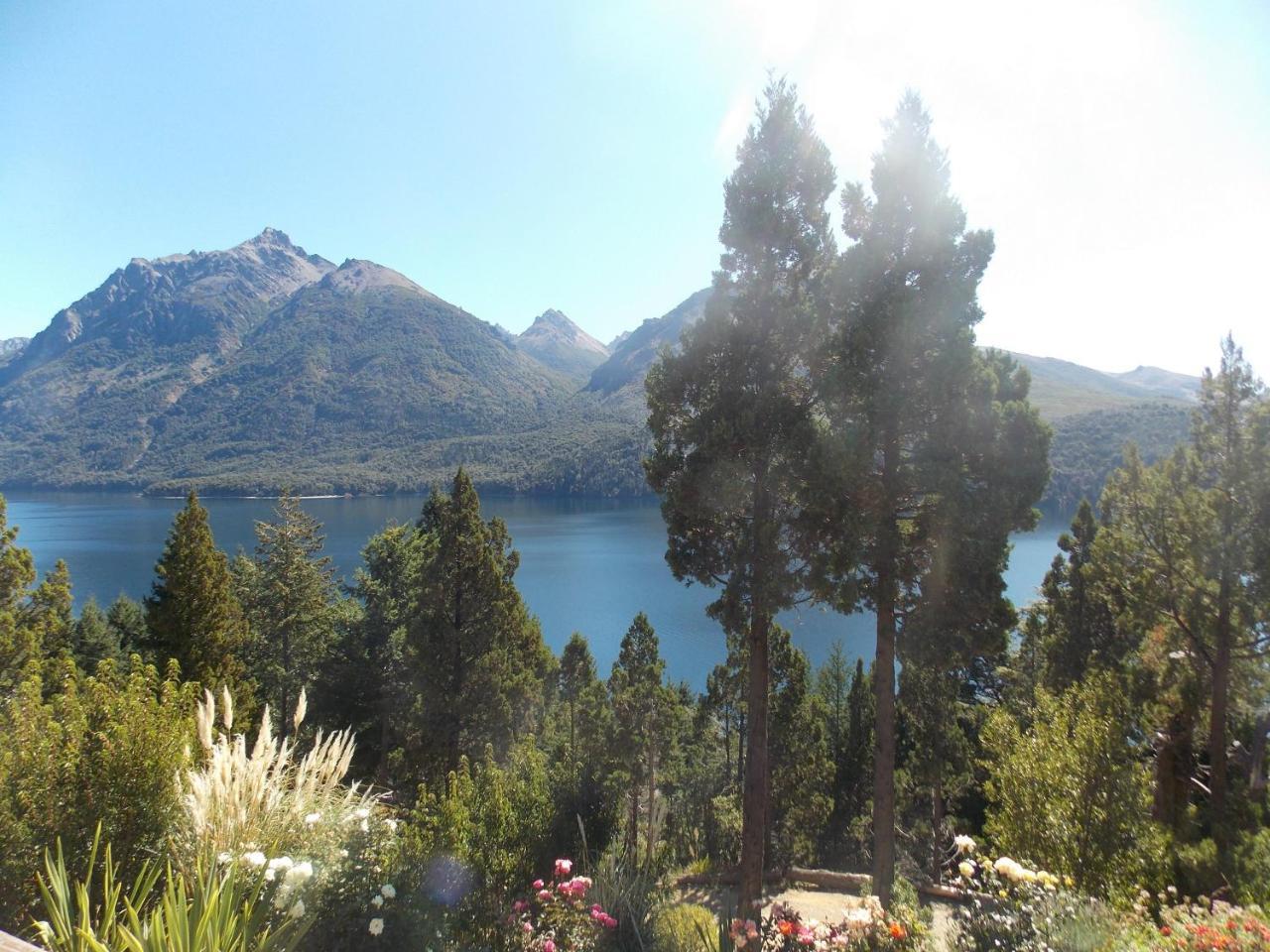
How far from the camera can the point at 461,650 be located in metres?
12.3

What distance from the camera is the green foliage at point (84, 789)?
12.5 feet

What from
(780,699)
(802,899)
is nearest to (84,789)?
(802,899)

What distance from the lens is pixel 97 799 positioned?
3.95 m

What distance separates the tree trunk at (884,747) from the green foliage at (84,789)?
679 centimetres

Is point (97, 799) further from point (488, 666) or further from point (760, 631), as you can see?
point (488, 666)

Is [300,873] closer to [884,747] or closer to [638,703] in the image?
[884,747]

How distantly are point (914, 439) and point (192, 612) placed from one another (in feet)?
40.4

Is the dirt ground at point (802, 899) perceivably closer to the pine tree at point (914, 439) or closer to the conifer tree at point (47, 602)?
the pine tree at point (914, 439)

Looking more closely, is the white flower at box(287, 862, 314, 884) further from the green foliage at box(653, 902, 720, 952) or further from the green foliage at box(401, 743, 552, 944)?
the green foliage at box(653, 902, 720, 952)

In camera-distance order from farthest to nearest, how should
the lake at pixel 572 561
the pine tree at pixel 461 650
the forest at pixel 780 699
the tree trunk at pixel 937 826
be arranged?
the lake at pixel 572 561, the tree trunk at pixel 937 826, the pine tree at pixel 461 650, the forest at pixel 780 699

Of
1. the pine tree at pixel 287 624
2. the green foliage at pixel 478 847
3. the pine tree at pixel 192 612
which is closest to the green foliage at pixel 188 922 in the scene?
the green foliage at pixel 478 847

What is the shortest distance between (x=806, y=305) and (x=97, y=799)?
7.77 meters

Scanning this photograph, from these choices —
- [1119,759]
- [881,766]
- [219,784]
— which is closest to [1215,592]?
[1119,759]

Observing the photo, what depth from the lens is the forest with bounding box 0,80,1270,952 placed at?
3.73 metres
